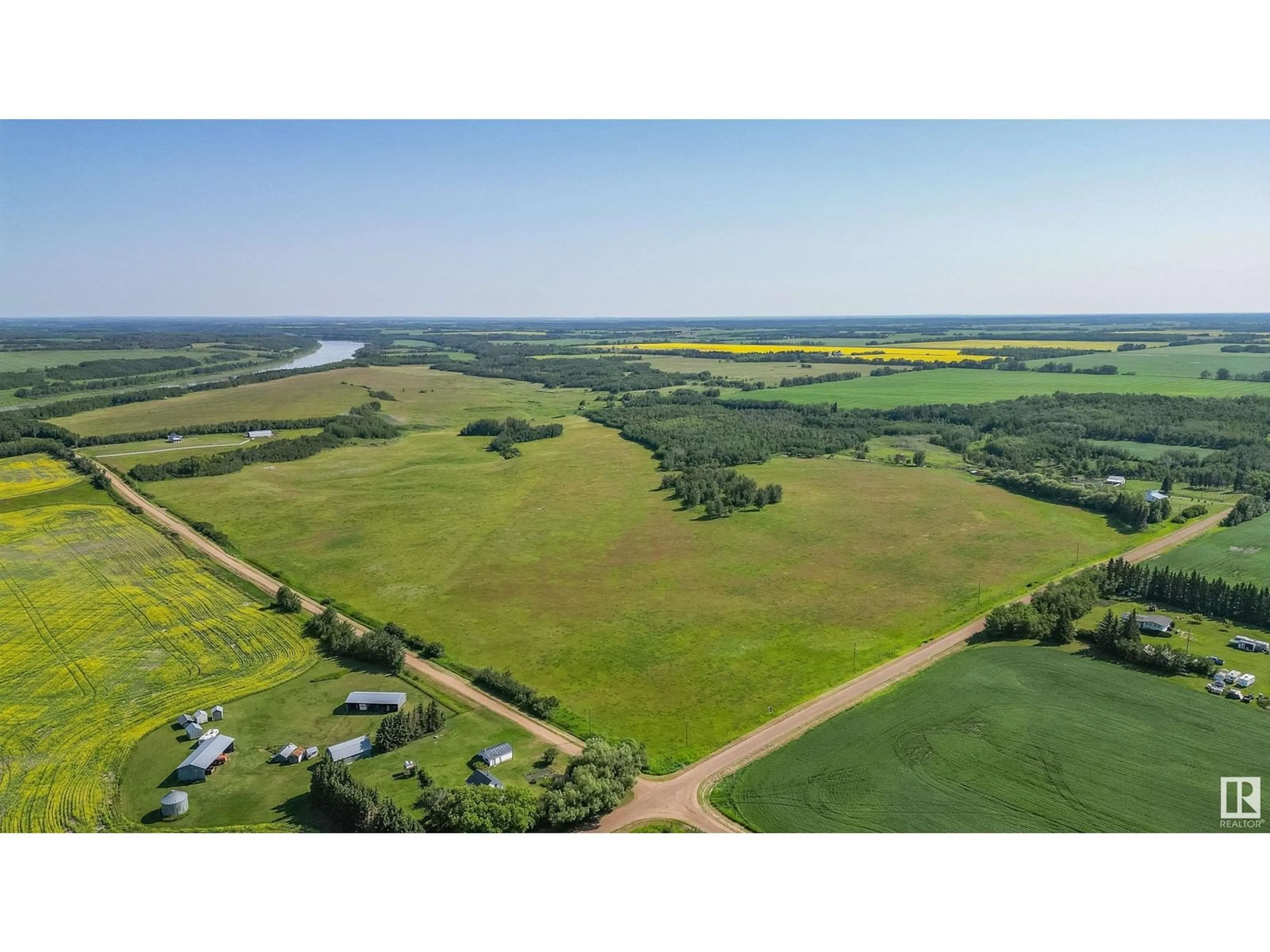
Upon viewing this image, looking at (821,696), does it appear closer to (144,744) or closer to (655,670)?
(655,670)

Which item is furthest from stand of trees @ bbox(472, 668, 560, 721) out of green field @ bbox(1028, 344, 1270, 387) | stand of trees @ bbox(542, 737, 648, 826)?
green field @ bbox(1028, 344, 1270, 387)

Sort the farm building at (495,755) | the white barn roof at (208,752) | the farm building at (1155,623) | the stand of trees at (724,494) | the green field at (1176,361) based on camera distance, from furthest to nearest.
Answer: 1. the green field at (1176,361)
2. the stand of trees at (724,494)
3. the farm building at (1155,623)
4. the farm building at (495,755)
5. the white barn roof at (208,752)

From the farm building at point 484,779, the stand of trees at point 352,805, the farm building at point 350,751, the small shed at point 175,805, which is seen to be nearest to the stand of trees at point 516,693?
the farm building at point 484,779

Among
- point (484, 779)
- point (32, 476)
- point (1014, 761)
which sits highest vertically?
point (32, 476)

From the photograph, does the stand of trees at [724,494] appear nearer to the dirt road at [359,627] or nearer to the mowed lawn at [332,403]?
the dirt road at [359,627]

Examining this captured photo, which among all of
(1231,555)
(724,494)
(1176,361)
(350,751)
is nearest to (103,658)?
(350,751)

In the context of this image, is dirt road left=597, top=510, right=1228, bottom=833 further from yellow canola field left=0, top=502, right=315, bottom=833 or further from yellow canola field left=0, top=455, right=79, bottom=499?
yellow canola field left=0, top=455, right=79, bottom=499

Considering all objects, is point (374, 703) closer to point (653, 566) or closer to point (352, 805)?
point (352, 805)
